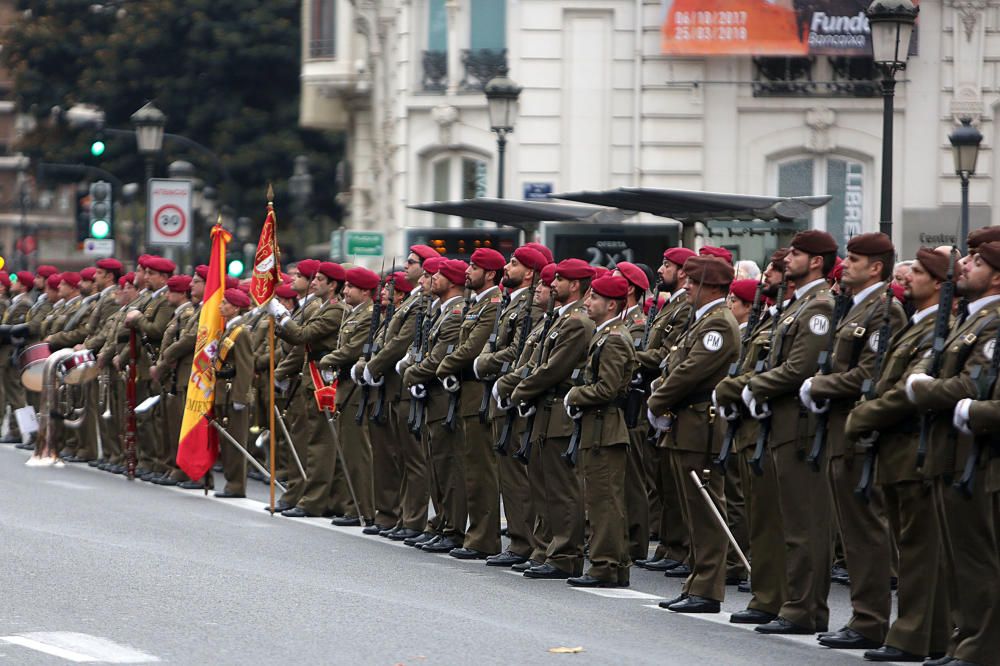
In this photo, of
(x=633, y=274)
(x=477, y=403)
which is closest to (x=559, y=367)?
(x=633, y=274)

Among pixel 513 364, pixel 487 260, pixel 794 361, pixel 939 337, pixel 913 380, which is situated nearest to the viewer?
pixel 913 380

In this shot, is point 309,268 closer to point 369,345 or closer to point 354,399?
point 354,399

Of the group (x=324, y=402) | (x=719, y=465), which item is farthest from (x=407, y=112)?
(x=719, y=465)

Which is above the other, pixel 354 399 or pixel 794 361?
pixel 794 361

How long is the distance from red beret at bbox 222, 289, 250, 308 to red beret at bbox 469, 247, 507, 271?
18.0ft

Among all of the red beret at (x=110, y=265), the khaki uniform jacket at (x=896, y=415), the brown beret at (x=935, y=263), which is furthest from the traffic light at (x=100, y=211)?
the khaki uniform jacket at (x=896, y=415)

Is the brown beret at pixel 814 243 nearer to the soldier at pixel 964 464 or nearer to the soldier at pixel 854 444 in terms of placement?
the soldier at pixel 854 444

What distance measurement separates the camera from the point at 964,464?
31.3 ft

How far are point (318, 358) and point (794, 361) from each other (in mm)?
7120

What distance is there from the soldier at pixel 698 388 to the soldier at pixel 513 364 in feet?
4.88

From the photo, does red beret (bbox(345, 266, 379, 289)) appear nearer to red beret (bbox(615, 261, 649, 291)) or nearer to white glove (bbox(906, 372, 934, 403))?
red beret (bbox(615, 261, 649, 291))

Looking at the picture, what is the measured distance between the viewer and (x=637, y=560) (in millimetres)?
14508

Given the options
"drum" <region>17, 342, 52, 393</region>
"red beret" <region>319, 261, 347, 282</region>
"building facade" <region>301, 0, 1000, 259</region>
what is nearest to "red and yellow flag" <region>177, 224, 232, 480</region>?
"red beret" <region>319, 261, 347, 282</region>

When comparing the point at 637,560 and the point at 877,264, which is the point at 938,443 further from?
the point at 637,560
